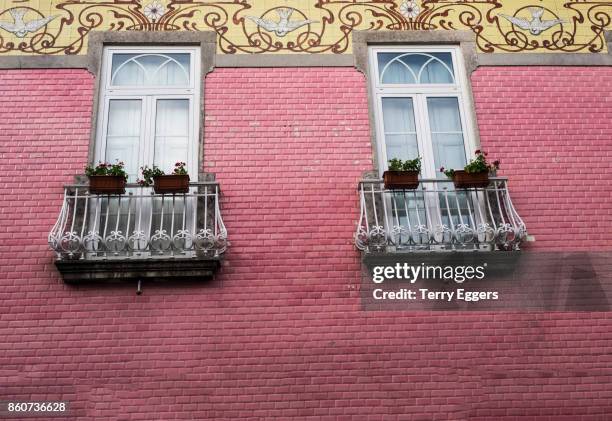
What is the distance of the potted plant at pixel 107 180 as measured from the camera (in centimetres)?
738

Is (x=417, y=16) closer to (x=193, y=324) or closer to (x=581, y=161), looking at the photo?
(x=581, y=161)

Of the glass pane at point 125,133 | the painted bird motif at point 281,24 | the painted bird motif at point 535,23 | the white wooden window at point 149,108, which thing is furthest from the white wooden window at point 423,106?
the glass pane at point 125,133

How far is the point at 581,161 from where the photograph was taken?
804cm

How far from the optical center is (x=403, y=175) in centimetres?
753

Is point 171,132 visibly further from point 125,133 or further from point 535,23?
point 535,23

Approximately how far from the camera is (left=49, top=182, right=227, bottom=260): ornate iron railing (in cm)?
727

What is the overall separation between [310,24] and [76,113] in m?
3.01

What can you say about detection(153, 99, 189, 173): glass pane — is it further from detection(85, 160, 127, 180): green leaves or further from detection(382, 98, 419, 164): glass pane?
detection(382, 98, 419, 164): glass pane

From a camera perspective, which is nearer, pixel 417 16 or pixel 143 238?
pixel 143 238

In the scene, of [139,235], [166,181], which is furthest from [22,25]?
[139,235]

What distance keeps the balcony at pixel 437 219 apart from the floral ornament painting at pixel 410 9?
2.27 meters

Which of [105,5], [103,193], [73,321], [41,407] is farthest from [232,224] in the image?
[105,5]

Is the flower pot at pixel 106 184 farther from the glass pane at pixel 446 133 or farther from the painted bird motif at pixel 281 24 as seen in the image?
the glass pane at pixel 446 133

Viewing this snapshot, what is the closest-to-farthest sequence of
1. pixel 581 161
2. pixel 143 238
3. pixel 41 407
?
1. pixel 41 407
2. pixel 143 238
3. pixel 581 161
